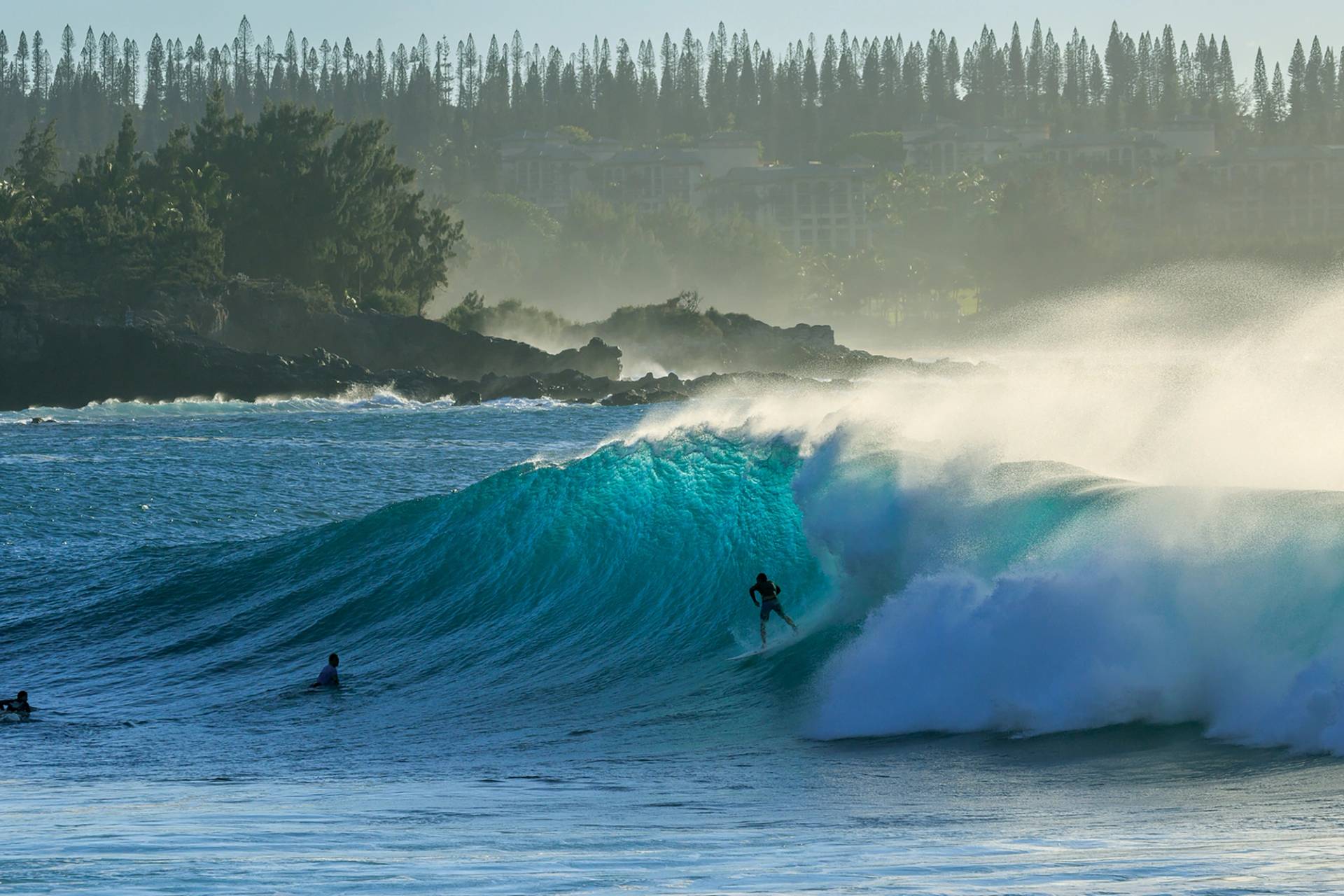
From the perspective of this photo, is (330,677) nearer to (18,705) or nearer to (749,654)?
(18,705)

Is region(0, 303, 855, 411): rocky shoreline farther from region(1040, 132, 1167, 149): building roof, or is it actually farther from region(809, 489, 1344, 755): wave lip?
region(1040, 132, 1167, 149): building roof

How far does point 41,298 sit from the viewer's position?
69188 millimetres

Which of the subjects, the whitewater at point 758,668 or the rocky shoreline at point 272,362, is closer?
the whitewater at point 758,668

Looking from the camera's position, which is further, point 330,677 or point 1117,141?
point 1117,141

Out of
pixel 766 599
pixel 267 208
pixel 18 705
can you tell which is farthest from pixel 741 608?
pixel 267 208

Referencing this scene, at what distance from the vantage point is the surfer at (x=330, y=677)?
16344 millimetres

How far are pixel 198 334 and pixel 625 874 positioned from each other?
65548 mm

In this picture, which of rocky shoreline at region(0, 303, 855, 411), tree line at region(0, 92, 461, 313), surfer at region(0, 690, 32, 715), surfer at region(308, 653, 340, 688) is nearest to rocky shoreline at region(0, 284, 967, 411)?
rocky shoreline at region(0, 303, 855, 411)

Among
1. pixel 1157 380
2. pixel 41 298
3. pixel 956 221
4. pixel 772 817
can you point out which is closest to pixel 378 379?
pixel 41 298

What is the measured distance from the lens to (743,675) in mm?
15086

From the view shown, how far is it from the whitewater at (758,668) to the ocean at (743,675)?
42 millimetres

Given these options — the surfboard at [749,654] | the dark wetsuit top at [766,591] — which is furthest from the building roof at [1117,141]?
the surfboard at [749,654]

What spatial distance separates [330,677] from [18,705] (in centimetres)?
272

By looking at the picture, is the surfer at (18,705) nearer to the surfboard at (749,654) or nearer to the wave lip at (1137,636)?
the surfboard at (749,654)
